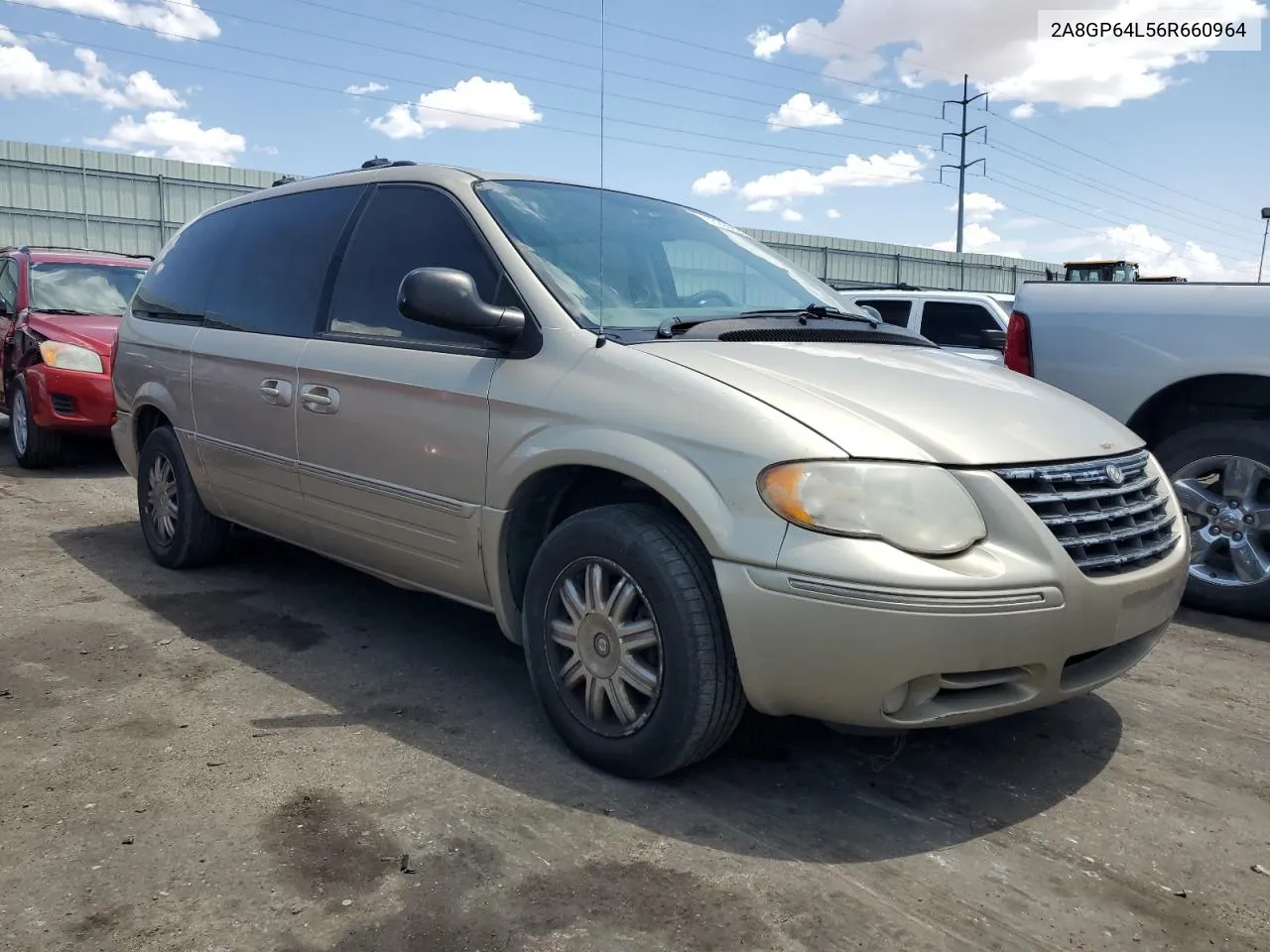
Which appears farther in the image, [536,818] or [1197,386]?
[1197,386]

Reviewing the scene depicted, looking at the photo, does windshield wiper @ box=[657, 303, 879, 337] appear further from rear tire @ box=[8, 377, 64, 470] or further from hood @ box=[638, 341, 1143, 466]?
rear tire @ box=[8, 377, 64, 470]

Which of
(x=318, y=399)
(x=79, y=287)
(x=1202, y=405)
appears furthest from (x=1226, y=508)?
(x=79, y=287)

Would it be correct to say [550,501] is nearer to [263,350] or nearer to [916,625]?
[916,625]

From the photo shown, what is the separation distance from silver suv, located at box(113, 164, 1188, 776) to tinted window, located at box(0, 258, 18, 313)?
19.6 feet

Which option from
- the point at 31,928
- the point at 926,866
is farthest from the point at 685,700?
the point at 31,928

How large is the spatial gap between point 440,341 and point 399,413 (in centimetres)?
28

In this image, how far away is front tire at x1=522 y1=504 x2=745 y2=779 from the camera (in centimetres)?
273

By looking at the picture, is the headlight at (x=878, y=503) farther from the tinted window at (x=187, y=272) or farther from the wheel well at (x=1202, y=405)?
the tinted window at (x=187, y=272)

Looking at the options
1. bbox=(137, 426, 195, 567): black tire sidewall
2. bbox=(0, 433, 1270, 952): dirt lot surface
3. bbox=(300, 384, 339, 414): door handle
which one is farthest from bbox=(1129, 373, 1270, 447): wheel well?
bbox=(137, 426, 195, 567): black tire sidewall

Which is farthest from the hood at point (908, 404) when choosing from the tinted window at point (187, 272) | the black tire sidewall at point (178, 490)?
the black tire sidewall at point (178, 490)

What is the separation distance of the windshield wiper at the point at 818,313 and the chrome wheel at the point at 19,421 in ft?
24.1

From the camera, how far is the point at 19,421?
887 centimetres

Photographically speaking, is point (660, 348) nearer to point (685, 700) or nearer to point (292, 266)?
point (685, 700)

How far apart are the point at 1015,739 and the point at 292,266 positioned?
326cm
